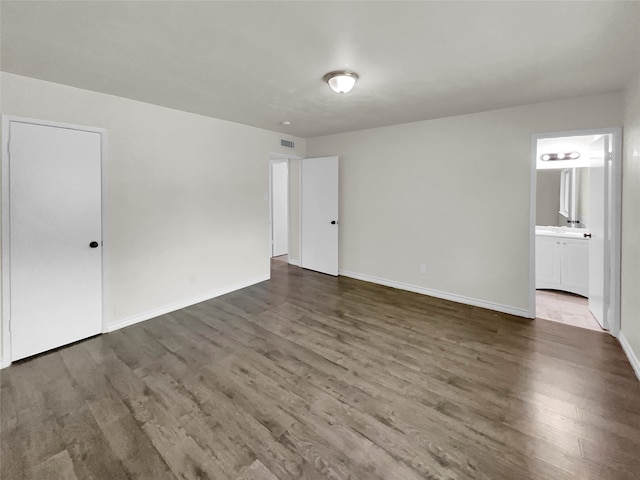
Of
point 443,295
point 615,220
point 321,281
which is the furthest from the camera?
point 321,281

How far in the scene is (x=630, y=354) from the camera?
2625 millimetres

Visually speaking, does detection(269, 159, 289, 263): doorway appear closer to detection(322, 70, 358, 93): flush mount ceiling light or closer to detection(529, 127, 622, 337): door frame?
detection(322, 70, 358, 93): flush mount ceiling light

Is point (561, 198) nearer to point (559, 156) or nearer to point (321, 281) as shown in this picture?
point (559, 156)

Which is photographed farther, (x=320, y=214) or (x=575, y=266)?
(x=320, y=214)

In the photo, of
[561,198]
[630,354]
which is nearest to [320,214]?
[561,198]

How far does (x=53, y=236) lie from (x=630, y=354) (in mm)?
5416

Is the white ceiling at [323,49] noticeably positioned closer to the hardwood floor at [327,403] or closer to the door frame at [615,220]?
the door frame at [615,220]

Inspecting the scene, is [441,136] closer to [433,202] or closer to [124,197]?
[433,202]

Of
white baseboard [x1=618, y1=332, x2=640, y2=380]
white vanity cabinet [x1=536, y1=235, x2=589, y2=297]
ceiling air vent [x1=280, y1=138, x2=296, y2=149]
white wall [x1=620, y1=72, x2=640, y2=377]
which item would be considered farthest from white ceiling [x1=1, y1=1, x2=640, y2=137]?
white baseboard [x1=618, y1=332, x2=640, y2=380]

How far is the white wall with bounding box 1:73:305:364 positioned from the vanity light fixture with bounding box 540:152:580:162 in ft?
14.7

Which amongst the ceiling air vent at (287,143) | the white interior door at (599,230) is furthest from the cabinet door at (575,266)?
the ceiling air vent at (287,143)

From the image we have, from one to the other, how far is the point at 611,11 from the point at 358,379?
2.91 meters

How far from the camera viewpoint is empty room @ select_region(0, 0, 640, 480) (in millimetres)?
1755

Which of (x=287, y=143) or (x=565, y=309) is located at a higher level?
(x=287, y=143)
